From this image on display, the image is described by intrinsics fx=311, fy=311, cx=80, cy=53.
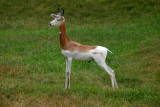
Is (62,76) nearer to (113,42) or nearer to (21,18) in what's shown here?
(113,42)

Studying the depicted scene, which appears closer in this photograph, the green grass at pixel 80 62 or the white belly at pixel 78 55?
the green grass at pixel 80 62

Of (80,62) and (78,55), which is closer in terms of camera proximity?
(78,55)

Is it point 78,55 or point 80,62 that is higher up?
point 78,55

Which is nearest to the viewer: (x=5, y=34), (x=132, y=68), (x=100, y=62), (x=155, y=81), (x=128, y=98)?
(x=128, y=98)

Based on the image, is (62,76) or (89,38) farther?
(89,38)

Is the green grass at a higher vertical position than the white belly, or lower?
lower

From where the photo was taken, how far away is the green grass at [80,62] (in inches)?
277

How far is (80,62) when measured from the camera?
11.2 m

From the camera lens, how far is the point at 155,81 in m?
8.85

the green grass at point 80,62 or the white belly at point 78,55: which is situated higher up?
the white belly at point 78,55

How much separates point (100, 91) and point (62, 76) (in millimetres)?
2213

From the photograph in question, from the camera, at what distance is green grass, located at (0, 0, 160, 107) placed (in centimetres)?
702

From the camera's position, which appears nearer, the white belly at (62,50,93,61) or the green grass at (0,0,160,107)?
the green grass at (0,0,160,107)

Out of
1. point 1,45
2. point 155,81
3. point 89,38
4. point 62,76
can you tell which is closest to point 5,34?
point 1,45
